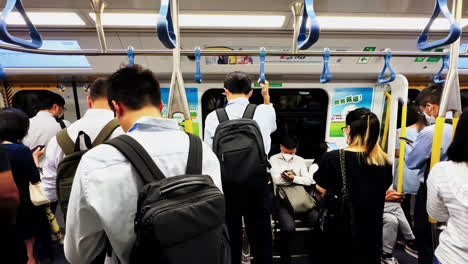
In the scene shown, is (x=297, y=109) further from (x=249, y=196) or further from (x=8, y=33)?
(x=8, y=33)

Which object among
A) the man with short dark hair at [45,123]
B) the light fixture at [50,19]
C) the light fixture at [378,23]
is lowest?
the man with short dark hair at [45,123]

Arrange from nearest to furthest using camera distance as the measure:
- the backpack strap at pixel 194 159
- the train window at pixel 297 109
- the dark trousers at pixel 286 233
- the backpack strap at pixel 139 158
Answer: the backpack strap at pixel 139 158 < the backpack strap at pixel 194 159 < the dark trousers at pixel 286 233 < the train window at pixel 297 109

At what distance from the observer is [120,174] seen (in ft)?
3.12

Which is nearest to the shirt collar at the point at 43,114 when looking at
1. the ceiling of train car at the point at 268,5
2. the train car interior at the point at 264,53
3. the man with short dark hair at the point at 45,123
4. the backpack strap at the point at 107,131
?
the man with short dark hair at the point at 45,123

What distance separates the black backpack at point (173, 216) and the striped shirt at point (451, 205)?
1478 mm

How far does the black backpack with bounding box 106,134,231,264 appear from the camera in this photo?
0.85 metres

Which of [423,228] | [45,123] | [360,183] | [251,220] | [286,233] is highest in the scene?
[45,123]

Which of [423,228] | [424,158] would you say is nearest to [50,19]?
[424,158]

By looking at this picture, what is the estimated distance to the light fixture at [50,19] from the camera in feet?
6.46

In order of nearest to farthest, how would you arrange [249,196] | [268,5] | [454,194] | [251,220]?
[454,194] → [268,5] → [249,196] → [251,220]

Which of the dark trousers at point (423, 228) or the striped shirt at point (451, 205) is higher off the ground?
the striped shirt at point (451, 205)

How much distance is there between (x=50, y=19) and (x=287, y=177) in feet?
11.0

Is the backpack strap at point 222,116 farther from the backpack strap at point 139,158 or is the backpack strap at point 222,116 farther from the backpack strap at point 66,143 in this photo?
the backpack strap at point 66,143

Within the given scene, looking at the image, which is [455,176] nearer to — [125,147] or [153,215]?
[153,215]
